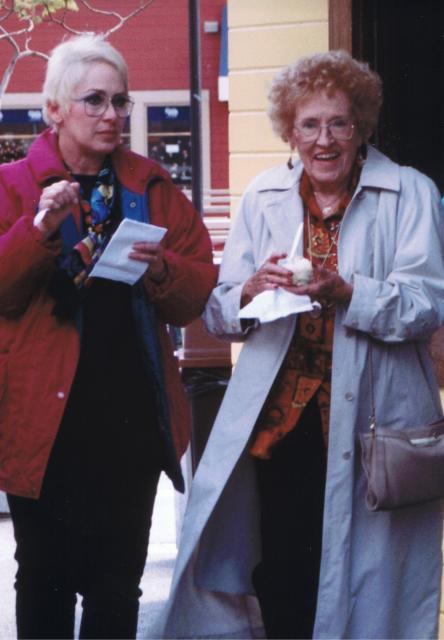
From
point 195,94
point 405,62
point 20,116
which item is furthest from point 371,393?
point 20,116

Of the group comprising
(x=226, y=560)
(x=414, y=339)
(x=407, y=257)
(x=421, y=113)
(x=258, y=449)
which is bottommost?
(x=226, y=560)

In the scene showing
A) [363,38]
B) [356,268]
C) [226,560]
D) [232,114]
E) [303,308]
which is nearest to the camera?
[303,308]

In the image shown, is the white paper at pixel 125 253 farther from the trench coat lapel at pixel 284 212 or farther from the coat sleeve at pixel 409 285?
the coat sleeve at pixel 409 285

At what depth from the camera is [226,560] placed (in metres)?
3.81

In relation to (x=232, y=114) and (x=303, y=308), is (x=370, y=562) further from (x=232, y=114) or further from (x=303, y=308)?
(x=232, y=114)

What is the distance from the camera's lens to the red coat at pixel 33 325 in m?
3.32

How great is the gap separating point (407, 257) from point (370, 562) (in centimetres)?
93

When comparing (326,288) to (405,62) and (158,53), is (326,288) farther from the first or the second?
(158,53)

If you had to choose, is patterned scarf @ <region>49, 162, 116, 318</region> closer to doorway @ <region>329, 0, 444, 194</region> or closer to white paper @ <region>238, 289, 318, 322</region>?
white paper @ <region>238, 289, 318, 322</region>

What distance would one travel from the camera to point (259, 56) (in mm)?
4898

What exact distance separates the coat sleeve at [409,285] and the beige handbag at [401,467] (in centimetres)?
29

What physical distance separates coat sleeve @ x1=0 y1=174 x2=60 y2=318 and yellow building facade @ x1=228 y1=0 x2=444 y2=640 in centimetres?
166

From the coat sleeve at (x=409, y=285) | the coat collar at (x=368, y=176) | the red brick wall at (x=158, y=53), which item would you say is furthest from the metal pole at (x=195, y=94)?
the red brick wall at (x=158, y=53)

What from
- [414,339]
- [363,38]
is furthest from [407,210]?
[363,38]
